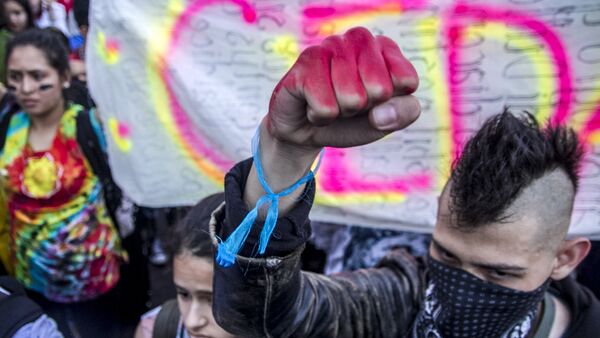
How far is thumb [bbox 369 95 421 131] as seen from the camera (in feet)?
2.06

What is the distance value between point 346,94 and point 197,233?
2.93 ft

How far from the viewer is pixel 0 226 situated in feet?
6.86

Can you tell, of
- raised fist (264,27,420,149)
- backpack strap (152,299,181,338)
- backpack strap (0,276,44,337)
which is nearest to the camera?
raised fist (264,27,420,149)

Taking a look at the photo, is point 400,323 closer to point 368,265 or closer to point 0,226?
point 368,265

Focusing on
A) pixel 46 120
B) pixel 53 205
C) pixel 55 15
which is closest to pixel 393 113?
pixel 53 205

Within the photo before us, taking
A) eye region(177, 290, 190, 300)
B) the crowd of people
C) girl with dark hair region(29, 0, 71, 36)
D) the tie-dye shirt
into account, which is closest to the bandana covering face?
the crowd of people

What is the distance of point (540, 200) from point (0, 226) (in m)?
2.01

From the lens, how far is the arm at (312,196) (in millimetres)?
627

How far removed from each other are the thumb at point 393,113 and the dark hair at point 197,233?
2.53ft

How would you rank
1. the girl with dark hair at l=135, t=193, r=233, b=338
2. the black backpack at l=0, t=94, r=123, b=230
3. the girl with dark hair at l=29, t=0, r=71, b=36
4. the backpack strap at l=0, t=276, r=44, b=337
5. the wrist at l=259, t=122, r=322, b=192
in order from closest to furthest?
1. the wrist at l=259, t=122, r=322, b=192
2. the backpack strap at l=0, t=276, r=44, b=337
3. the girl with dark hair at l=135, t=193, r=233, b=338
4. the black backpack at l=0, t=94, r=123, b=230
5. the girl with dark hair at l=29, t=0, r=71, b=36

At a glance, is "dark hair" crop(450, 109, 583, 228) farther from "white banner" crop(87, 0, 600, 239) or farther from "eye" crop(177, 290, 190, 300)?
"eye" crop(177, 290, 190, 300)

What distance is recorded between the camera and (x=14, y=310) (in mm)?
1125

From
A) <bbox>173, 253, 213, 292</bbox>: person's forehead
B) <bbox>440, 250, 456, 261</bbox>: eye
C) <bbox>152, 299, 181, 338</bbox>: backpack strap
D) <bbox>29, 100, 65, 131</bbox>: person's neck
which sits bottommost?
<bbox>152, 299, 181, 338</bbox>: backpack strap

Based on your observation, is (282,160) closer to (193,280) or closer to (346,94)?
(346,94)
